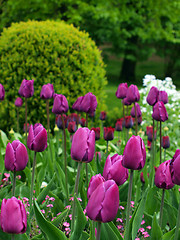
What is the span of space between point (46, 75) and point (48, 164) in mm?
2291

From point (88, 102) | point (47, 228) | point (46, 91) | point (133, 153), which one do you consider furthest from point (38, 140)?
point (46, 91)

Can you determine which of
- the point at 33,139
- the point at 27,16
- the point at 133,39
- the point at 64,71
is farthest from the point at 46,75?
the point at 133,39

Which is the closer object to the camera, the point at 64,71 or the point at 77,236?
the point at 77,236

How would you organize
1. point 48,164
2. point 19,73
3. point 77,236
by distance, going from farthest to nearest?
point 19,73
point 48,164
point 77,236

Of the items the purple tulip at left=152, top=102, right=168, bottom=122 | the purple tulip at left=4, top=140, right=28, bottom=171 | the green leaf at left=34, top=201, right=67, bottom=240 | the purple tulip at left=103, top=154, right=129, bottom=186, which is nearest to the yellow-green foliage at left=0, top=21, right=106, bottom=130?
the purple tulip at left=152, top=102, right=168, bottom=122

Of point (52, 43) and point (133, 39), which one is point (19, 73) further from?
point (133, 39)

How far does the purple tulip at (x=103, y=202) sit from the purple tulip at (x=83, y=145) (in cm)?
42

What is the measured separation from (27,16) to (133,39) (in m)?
7.65

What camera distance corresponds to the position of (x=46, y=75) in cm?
528

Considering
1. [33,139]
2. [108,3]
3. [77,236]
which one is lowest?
[77,236]

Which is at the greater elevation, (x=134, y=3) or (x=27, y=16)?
(x=134, y=3)

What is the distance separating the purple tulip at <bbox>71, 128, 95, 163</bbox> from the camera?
68.7 inches

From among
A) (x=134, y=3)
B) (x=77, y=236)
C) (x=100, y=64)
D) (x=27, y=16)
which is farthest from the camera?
(x=134, y=3)

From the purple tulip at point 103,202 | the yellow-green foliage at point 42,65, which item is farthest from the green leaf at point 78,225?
the yellow-green foliage at point 42,65
